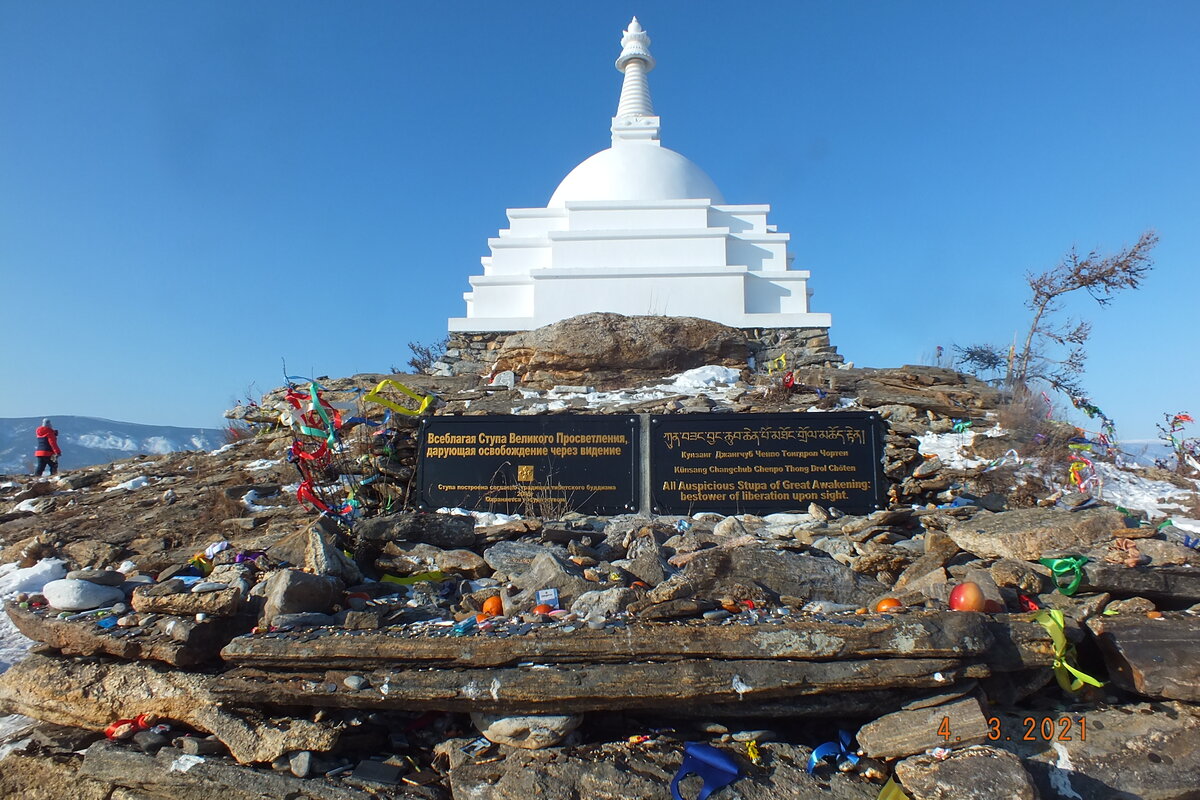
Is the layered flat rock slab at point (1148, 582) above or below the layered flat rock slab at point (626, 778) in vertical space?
above

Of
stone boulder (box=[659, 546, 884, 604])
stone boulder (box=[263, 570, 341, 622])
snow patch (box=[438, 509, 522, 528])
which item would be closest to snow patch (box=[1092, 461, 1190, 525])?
stone boulder (box=[659, 546, 884, 604])

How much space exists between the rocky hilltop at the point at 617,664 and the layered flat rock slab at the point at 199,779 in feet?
0.04

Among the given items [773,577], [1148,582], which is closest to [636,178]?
[773,577]

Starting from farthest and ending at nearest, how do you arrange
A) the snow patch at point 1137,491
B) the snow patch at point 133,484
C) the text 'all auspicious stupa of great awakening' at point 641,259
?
the text 'all auspicious stupa of great awakening' at point 641,259
the snow patch at point 133,484
the snow patch at point 1137,491

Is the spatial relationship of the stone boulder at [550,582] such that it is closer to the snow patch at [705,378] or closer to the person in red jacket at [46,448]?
the snow patch at [705,378]

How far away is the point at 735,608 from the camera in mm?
3795

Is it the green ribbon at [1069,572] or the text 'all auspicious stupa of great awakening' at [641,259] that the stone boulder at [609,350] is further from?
the green ribbon at [1069,572]

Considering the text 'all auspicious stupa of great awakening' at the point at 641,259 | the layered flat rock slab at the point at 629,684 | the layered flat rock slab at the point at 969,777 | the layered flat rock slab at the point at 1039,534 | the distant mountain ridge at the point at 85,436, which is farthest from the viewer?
the distant mountain ridge at the point at 85,436

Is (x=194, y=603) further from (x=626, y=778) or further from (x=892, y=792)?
(x=892, y=792)

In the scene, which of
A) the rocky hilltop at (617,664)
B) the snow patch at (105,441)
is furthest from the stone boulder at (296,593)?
the snow patch at (105,441)

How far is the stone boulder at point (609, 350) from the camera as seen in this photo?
11.5 metres

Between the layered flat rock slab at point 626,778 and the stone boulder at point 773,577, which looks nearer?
the layered flat rock slab at point 626,778

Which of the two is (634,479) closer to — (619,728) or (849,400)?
(619,728)
